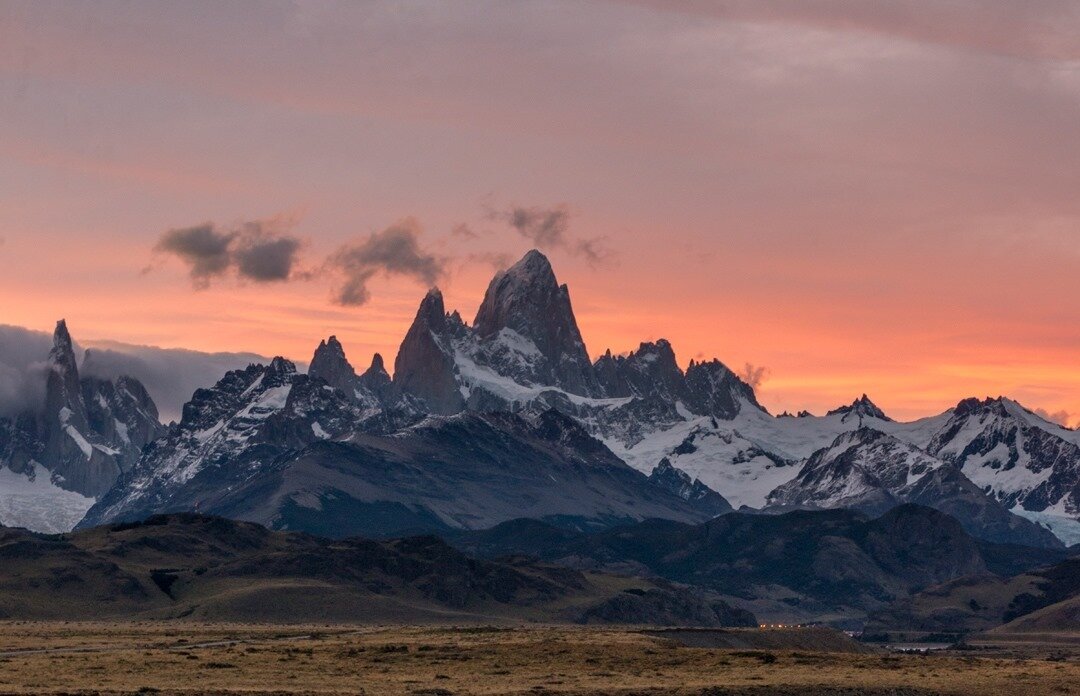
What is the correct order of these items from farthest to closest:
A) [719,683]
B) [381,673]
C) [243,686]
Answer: [381,673], [719,683], [243,686]

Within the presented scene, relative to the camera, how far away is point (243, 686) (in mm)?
164500

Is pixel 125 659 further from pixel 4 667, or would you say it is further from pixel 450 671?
pixel 450 671

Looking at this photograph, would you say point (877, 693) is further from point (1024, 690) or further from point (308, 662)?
point (308, 662)

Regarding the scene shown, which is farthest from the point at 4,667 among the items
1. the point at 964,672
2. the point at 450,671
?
the point at 964,672

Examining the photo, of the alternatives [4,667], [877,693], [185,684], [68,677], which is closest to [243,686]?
[185,684]

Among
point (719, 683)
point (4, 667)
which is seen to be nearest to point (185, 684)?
point (4, 667)

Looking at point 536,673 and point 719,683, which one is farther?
point 536,673

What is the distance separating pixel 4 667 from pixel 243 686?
30.8 metres

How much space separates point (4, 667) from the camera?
595ft

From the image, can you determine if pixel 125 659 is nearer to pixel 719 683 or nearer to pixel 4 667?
pixel 4 667

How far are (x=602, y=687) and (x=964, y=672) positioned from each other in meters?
45.8

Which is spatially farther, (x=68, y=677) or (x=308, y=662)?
(x=308, y=662)

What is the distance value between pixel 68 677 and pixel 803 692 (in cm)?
6652

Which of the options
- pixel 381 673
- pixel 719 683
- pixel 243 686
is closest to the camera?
pixel 243 686
